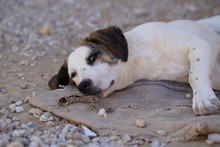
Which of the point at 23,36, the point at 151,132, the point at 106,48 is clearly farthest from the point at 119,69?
the point at 23,36

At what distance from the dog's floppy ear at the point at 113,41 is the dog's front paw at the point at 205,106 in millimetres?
952

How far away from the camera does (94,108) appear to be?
156 inches

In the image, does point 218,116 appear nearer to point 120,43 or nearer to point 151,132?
point 151,132

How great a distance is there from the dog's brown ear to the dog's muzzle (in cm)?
53

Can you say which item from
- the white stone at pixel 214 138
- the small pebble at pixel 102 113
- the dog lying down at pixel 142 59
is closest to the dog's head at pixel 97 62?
the dog lying down at pixel 142 59

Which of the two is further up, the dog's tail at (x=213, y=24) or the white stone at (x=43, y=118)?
the dog's tail at (x=213, y=24)

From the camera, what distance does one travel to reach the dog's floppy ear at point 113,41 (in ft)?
14.4

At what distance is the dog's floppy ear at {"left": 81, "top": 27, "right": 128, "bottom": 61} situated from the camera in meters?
4.38

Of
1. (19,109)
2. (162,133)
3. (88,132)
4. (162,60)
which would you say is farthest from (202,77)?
(19,109)

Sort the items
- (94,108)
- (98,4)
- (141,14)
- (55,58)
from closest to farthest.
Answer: (94,108) → (55,58) → (141,14) → (98,4)

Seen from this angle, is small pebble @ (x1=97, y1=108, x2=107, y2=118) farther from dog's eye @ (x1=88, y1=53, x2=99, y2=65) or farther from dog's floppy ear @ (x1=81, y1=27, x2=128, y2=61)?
dog's floppy ear @ (x1=81, y1=27, x2=128, y2=61)

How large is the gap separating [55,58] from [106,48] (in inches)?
73.4

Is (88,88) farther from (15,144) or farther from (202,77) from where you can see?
(15,144)

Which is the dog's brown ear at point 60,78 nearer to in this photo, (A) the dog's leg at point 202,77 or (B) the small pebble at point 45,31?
(A) the dog's leg at point 202,77
